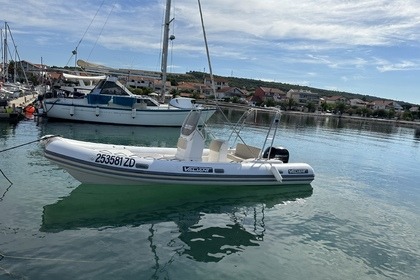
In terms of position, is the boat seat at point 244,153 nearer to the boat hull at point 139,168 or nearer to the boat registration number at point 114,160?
the boat hull at point 139,168

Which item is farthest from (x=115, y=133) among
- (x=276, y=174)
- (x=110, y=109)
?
(x=276, y=174)

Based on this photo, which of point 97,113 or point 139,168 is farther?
point 97,113

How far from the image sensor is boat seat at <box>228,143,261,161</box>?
42.0 ft

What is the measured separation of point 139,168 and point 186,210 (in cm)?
174

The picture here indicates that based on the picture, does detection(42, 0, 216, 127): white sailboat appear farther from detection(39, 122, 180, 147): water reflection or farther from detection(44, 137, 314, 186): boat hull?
detection(44, 137, 314, 186): boat hull

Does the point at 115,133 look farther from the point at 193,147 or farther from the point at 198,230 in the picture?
the point at 198,230

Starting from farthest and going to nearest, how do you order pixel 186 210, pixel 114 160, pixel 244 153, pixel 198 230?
pixel 244 153 → pixel 114 160 → pixel 186 210 → pixel 198 230

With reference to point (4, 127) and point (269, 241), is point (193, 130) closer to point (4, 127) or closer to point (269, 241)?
point (269, 241)

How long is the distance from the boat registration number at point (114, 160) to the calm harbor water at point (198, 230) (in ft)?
3.07

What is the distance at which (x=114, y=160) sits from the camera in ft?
33.8

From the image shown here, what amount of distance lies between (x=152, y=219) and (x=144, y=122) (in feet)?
63.6

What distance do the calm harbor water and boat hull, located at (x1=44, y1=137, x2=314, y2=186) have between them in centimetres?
49

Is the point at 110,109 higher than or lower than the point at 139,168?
higher

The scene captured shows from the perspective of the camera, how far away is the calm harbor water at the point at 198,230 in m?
6.80
